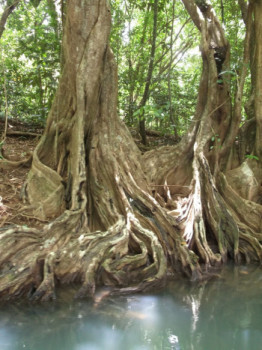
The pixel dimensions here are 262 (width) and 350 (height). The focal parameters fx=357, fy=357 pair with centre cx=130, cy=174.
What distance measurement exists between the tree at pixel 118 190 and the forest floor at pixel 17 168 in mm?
205

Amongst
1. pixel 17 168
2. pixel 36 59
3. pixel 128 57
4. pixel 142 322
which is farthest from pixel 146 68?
pixel 142 322

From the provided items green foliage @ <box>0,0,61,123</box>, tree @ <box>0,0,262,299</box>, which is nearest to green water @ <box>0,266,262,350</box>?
tree @ <box>0,0,262,299</box>

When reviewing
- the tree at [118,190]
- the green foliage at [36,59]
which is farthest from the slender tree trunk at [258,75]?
the green foliage at [36,59]

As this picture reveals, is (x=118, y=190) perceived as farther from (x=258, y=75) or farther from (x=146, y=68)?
(x=146, y=68)

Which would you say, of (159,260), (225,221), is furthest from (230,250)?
(159,260)

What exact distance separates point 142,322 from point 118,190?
1993 millimetres

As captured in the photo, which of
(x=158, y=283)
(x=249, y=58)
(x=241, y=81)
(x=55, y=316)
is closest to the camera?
(x=55, y=316)

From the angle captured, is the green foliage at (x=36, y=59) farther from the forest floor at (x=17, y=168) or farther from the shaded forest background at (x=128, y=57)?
the forest floor at (x=17, y=168)

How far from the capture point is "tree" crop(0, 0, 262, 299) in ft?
12.1

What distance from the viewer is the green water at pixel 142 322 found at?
8.88 feet

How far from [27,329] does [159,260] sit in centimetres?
163

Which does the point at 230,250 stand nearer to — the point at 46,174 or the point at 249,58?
the point at 46,174

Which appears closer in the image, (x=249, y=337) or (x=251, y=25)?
(x=249, y=337)

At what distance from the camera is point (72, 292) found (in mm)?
3496
